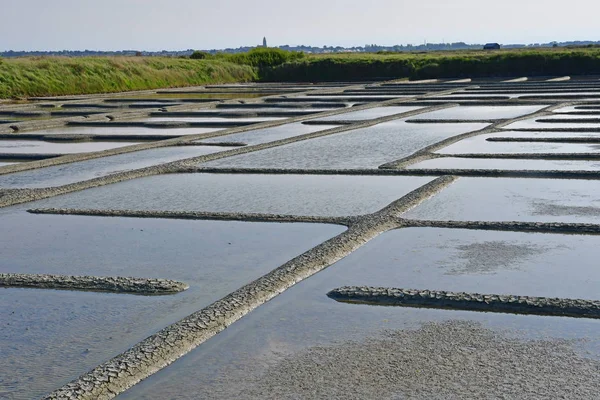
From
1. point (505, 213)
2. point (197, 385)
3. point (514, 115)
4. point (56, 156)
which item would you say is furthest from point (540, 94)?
point (197, 385)

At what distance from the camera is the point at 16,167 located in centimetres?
829

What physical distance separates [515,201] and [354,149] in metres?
3.61

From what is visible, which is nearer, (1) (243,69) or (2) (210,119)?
Answer: (2) (210,119)

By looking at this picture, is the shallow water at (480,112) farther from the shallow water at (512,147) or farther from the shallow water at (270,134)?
the shallow water at (512,147)

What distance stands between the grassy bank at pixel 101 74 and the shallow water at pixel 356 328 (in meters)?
19.0

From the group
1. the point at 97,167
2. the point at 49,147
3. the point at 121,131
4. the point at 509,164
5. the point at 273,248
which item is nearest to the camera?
the point at 273,248

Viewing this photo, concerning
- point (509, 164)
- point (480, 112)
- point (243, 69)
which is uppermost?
point (243, 69)

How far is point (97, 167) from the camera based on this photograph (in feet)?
27.6

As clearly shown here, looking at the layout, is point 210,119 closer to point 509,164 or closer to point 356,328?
point 509,164

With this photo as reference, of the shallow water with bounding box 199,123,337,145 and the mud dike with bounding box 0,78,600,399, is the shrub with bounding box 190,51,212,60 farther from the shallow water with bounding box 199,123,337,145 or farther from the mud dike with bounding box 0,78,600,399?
the mud dike with bounding box 0,78,600,399

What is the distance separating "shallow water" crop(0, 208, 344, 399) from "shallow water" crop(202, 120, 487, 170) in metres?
2.84

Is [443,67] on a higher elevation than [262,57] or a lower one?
lower

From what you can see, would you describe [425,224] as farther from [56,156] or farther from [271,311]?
[56,156]

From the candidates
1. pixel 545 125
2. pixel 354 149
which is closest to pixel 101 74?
pixel 545 125
